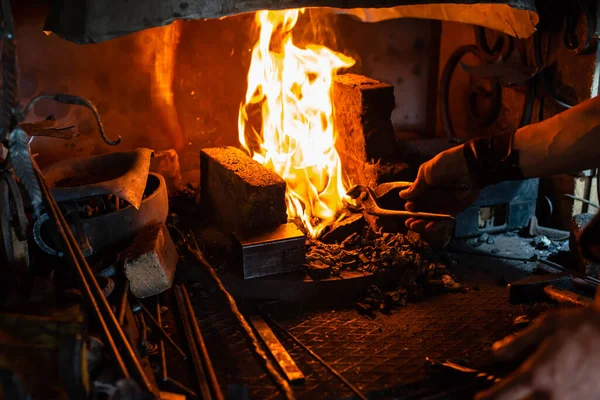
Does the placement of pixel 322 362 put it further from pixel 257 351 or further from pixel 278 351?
pixel 257 351

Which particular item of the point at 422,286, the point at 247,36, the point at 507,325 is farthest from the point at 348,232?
the point at 247,36

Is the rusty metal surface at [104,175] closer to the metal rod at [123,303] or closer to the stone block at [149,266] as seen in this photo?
the stone block at [149,266]

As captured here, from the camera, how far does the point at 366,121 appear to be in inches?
185

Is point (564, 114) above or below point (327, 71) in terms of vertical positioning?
below

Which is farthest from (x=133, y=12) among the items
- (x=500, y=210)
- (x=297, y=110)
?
(x=500, y=210)

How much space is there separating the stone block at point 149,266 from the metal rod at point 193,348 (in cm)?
13

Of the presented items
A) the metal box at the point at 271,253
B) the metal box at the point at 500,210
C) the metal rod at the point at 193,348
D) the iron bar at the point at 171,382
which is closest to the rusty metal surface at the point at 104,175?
the metal rod at the point at 193,348

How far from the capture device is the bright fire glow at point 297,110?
505 centimetres

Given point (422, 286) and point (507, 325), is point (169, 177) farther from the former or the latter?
point (507, 325)

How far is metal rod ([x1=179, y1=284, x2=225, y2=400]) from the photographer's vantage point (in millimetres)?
2875

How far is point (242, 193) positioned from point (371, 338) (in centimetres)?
144

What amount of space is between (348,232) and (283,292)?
83cm

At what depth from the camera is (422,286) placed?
13.5 ft

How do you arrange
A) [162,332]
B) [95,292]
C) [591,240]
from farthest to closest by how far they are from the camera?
[162,332] < [95,292] < [591,240]
